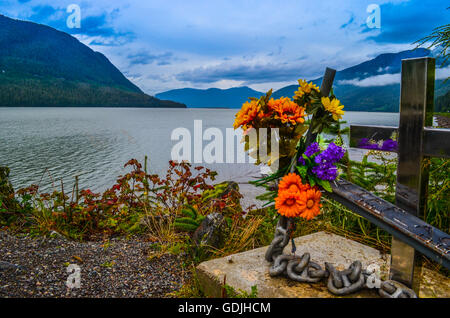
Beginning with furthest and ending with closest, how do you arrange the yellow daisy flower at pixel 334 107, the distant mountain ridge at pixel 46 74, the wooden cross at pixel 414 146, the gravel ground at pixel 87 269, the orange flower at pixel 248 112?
the distant mountain ridge at pixel 46 74
the gravel ground at pixel 87 269
the orange flower at pixel 248 112
the yellow daisy flower at pixel 334 107
the wooden cross at pixel 414 146

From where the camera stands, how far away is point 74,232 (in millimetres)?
4773

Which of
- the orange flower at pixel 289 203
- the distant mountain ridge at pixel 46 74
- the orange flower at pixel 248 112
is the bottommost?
the orange flower at pixel 289 203

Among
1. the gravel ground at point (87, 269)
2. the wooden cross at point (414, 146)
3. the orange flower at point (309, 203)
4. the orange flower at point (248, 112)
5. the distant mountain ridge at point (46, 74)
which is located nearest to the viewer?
the wooden cross at point (414, 146)

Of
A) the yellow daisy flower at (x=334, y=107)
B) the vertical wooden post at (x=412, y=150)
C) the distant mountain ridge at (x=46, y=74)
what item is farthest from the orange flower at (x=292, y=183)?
the distant mountain ridge at (x=46, y=74)

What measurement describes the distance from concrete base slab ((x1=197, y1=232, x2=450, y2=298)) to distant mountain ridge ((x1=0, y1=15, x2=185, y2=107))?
104341 millimetres

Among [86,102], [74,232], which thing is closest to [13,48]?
[86,102]

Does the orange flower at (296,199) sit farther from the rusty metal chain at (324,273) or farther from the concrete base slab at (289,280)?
the concrete base slab at (289,280)

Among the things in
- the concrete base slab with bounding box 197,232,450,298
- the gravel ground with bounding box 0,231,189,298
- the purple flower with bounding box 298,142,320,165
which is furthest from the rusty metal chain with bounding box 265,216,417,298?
the gravel ground with bounding box 0,231,189,298

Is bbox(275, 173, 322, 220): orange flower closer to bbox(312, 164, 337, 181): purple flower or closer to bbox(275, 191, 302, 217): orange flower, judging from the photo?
bbox(275, 191, 302, 217): orange flower

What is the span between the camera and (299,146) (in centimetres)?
280

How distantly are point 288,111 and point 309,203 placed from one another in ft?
2.70

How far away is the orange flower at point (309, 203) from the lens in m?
2.51

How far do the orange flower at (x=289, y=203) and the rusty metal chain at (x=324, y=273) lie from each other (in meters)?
0.36
